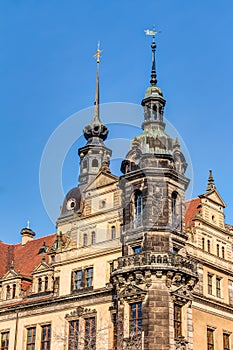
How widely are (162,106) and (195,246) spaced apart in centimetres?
926

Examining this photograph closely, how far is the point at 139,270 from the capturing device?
38.1 m

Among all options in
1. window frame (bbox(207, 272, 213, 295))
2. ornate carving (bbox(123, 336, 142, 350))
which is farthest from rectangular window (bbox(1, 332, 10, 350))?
window frame (bbox(207, 272, 213, 295))

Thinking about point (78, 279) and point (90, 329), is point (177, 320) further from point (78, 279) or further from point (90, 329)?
point (78, 279)

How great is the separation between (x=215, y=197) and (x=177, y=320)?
9.55 meters

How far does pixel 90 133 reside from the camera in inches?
2665

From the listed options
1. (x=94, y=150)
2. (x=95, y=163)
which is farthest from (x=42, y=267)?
(x=94, y=150)

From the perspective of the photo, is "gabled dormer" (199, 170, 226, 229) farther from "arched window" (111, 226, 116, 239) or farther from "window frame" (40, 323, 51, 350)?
"window frame" (40, 323, 51, 350)

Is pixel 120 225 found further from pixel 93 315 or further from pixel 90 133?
pixel 90 133

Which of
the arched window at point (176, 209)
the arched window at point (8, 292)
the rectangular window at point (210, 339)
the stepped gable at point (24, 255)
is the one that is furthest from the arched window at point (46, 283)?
the rectangular window at point (210, 339)

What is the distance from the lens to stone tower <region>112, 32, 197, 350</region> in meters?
37.5

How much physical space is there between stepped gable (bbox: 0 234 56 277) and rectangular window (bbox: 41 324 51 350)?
587 centimetres

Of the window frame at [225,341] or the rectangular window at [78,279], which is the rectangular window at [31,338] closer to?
the rectangular window at [78,279]

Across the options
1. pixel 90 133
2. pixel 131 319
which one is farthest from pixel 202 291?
pixel 90 133

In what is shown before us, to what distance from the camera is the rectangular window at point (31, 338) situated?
45188 millimetres
